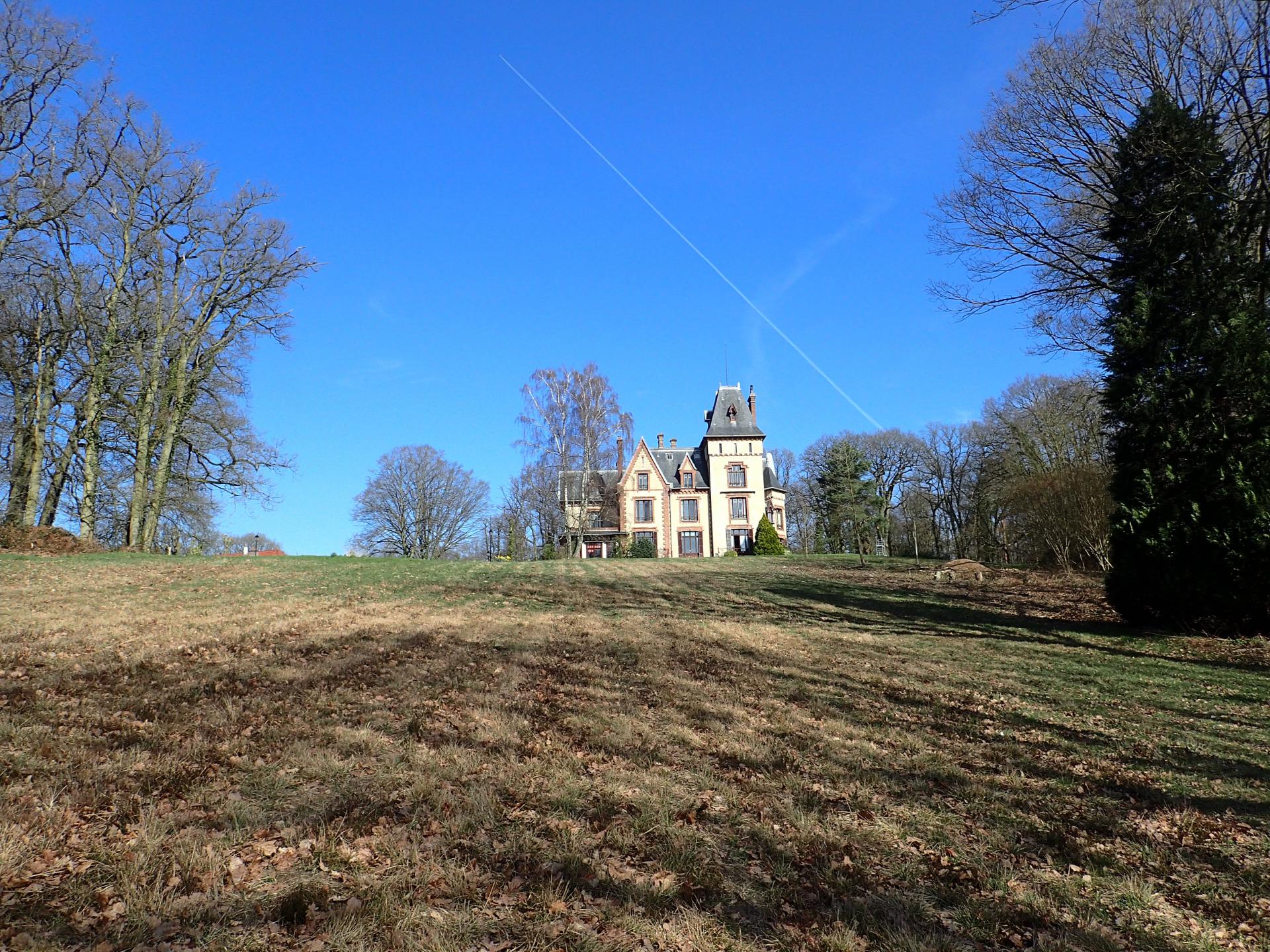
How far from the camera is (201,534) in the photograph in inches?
1207

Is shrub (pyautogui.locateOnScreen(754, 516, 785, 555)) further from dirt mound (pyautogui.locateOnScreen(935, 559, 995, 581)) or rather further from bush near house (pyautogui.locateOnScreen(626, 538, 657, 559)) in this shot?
dirt mound (pyautogui.locateOnScreen(935, 559, 995, 581))

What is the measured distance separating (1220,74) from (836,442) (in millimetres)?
41075

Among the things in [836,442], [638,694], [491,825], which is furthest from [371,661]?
[836,442]

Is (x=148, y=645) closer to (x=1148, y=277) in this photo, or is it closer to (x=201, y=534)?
(x=1148, y=277)

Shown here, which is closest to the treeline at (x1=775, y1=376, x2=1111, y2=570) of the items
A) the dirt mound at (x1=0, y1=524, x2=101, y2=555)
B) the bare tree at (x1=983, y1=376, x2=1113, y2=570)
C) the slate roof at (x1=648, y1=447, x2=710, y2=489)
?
the bare tree at (x1=983, y1=376, x2=1113, y2=570)

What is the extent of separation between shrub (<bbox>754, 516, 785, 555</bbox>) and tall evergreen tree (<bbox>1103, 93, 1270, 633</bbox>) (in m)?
32.0

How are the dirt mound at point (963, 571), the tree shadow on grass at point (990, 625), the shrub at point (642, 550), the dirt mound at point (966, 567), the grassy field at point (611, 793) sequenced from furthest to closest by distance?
the shrub at point (642, 550)
the dirt mound at point (966, 567)
the dirt mound at point (963, 571)
the tree shadow on grass at point (990, 625)
the grassy field at point (611, 793)

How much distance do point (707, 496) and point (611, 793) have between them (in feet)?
159

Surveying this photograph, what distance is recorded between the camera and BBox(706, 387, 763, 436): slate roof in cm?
5288

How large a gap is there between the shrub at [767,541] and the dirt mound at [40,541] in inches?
1365

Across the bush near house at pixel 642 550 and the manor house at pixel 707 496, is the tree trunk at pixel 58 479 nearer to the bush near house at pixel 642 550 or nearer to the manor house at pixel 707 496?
the bush near house at pixel 642 550

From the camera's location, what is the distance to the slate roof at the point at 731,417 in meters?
52.9

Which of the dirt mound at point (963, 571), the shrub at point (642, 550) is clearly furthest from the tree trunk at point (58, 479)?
the dirt mound at point (963, 571)

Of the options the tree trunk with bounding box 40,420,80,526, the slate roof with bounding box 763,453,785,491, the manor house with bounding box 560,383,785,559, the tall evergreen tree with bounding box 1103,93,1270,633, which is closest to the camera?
the tall evergreen tree with bounding box 1103,93,1270,633
